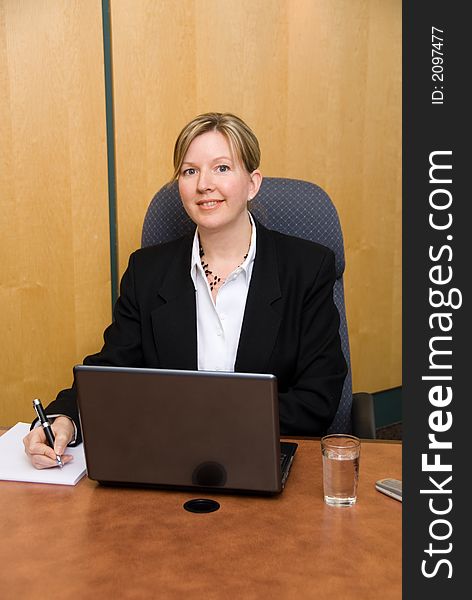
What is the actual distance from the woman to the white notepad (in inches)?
15.4

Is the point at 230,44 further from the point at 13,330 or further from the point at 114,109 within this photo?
the point at 13,330

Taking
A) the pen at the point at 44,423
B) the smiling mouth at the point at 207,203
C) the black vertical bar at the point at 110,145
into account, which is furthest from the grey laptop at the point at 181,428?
the black vertical bar at the point at 110,145

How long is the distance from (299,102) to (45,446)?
2.17m

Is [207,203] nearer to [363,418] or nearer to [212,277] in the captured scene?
[212,277]

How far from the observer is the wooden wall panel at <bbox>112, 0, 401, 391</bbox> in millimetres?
2967

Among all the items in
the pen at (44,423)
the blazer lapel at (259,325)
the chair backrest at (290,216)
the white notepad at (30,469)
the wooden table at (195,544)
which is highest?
the chair backrest at (290,216)

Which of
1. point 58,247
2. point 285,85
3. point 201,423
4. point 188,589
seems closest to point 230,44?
point 285,85

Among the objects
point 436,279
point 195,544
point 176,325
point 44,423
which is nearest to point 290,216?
point 176,325

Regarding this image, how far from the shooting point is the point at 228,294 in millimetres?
2115

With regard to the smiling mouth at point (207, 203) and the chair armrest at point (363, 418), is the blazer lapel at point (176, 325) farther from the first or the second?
the chair armrest at point (363, 418)

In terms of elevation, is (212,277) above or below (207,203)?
below

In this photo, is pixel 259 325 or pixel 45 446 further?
pixel 259 325

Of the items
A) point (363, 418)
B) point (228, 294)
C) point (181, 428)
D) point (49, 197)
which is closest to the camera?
point (181, 428)

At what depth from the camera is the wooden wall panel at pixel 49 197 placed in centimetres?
273
